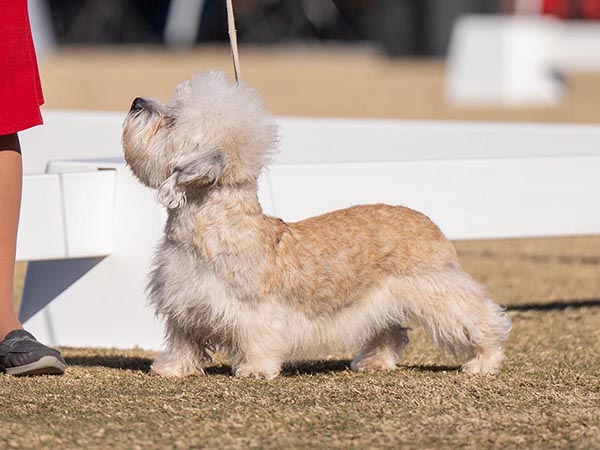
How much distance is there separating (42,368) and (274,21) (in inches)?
1600

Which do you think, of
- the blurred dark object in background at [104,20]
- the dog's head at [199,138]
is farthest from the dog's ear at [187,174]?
the blurred dark object in background at [104,20]

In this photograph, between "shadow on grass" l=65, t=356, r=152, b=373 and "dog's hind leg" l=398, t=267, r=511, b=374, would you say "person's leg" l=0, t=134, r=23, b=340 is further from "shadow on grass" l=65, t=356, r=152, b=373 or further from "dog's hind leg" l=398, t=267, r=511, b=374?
"dog's hind leg" l=398, t=267, r=511, b=374

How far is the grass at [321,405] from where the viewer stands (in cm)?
410

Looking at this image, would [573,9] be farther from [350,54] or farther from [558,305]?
[558,305]

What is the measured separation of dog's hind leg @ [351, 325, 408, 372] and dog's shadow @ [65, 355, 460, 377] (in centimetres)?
7

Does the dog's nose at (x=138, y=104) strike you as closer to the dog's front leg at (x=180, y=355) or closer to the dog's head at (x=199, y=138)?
the dog's head at (x=199, y=138)

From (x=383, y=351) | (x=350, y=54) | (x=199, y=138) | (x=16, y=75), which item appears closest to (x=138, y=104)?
(x=199, y=138)

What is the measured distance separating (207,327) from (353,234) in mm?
691

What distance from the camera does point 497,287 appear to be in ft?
25.5

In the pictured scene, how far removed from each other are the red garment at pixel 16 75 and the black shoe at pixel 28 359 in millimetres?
835

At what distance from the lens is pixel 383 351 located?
5.39 m

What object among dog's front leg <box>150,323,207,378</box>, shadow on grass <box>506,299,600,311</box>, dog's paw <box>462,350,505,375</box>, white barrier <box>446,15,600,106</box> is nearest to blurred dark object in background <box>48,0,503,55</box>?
white barrier <box>446,15,600,106</box>

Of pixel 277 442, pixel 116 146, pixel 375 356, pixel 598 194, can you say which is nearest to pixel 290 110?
pixel 116 146

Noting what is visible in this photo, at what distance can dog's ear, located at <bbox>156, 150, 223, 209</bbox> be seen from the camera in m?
4.73
